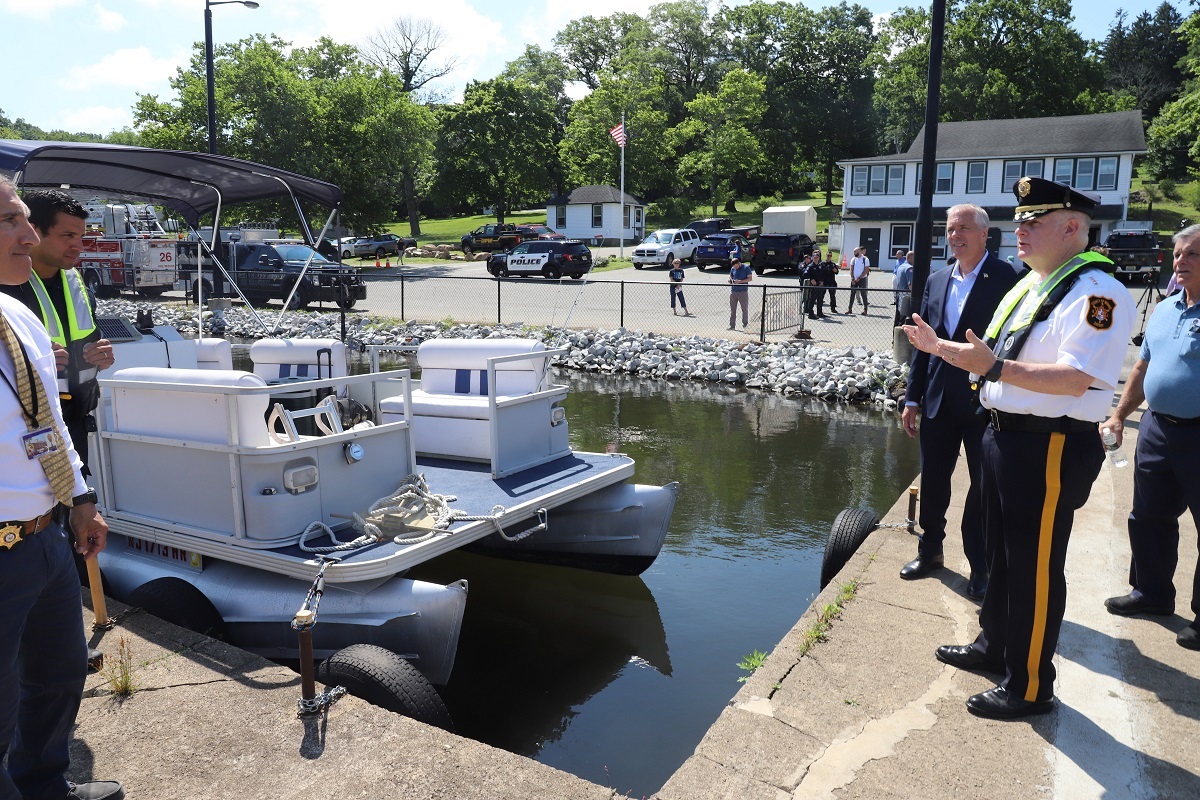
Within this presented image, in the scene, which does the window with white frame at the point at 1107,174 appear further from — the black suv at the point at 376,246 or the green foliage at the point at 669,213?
the black suv at the point at 376,246

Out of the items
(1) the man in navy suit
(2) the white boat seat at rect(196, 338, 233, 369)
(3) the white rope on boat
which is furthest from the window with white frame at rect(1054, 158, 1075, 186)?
(3) the white rope on boat

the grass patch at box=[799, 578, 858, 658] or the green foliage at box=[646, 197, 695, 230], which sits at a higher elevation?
the green foliage at box=[646, 197, 695, 230]

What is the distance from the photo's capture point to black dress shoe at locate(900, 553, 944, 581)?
550cm

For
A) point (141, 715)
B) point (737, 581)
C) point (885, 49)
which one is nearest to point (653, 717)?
point (737, 581)

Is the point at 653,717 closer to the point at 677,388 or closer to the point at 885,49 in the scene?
the point at 677,388

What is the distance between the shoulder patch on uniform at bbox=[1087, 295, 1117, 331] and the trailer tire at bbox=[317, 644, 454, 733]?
323 cm

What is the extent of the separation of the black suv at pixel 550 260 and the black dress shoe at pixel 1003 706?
30.8 meters

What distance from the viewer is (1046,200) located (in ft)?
11.9

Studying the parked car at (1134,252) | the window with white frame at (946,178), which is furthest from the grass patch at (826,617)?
the window with white frame at (946,178)

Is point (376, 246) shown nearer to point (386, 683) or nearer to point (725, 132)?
point (725, 132)

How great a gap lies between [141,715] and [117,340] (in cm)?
454

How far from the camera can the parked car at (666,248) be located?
39.1 m

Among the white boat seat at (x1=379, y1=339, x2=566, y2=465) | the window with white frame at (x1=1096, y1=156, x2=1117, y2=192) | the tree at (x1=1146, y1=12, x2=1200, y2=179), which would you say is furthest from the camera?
the window with white frame at (x1=1096, y1=156, x2=1117, y2=192)

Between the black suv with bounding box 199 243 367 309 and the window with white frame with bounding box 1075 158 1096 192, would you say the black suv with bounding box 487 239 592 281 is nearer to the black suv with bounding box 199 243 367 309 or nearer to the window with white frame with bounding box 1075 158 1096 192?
the black suv with bounding box 199 243 367 309
